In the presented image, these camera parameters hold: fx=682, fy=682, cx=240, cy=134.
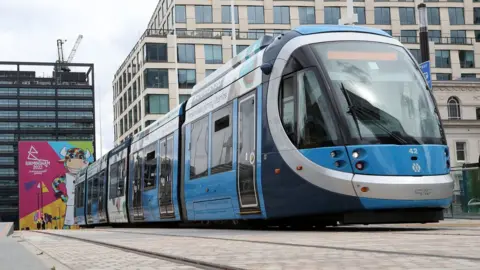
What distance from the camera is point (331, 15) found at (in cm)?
7625

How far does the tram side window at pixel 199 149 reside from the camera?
51.8 ft

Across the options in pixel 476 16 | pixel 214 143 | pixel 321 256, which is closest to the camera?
pixel 321 256

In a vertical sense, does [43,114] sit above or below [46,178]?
above

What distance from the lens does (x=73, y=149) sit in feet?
317

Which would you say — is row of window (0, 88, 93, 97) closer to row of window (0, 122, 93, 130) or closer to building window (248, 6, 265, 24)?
row of window (0, 122, 93, 130)

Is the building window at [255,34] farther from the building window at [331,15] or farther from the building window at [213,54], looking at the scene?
the building window at [331,15]

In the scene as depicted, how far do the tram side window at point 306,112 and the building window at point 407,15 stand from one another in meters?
67.7

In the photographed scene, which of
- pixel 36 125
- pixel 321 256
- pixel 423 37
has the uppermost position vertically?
pixel 36 125

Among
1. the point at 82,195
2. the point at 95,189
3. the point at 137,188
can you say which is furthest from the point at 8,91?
the point at 137,188

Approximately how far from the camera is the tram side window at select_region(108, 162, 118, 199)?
89.9 feet

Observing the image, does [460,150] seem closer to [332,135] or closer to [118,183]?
[118,183]

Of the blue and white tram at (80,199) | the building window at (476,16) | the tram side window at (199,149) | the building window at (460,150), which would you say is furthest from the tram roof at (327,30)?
the building window at (476,16)

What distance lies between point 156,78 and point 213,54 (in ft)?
21.8

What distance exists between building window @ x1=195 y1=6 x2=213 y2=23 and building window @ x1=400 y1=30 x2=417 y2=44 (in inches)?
837
